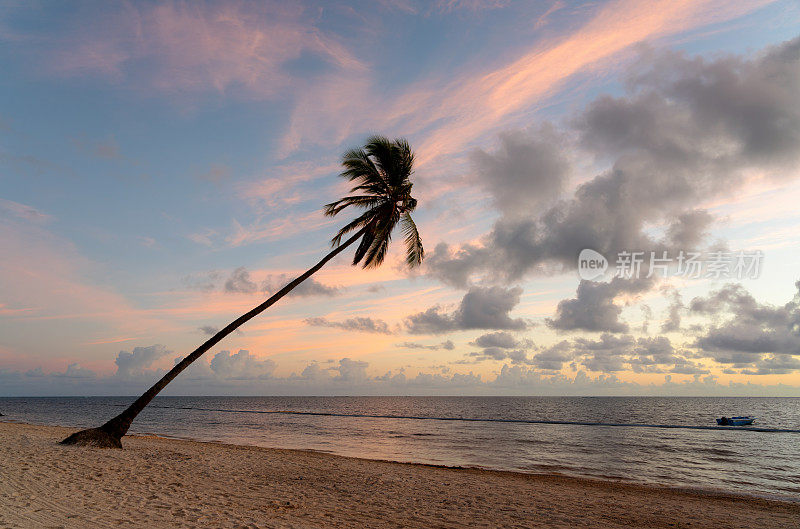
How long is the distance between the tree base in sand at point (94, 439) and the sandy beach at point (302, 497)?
91 cm

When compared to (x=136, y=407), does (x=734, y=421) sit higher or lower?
lower

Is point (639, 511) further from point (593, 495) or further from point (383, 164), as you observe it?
point (383, 164)

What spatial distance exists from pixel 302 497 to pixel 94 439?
10072 millimetres

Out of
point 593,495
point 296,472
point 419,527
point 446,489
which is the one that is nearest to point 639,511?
point 593,495

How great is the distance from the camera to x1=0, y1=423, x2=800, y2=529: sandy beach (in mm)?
8477

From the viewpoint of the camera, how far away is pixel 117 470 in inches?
479

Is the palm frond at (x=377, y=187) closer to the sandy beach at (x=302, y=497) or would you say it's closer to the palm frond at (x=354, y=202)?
the palm frond at (x=354, y=202)

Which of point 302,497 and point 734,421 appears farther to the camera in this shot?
point 734,421

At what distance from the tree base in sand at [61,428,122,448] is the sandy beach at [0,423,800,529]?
0.91 meters

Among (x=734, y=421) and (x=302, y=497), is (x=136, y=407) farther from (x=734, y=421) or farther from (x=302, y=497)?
(x=734, y=421)

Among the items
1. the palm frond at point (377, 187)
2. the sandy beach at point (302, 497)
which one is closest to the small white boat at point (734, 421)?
the sandy beach at point (302, 497)

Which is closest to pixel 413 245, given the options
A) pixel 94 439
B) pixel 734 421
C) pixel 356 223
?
pixel 356 223

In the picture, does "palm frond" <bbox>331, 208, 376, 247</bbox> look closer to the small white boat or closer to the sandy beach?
the sandy beach

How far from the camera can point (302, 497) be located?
11562mm
